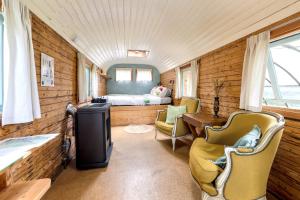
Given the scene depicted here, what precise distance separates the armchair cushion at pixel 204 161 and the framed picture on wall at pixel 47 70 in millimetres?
2011

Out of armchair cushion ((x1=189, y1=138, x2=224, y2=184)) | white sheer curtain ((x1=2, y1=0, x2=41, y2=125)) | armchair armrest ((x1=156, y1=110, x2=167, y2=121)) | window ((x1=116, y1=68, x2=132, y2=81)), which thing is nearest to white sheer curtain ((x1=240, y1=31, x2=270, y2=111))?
armchair cushion ((x1=189, y1=138, x2=224, y2=184))

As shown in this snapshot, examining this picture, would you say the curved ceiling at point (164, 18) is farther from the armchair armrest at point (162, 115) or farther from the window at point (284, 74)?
the armchair armrest at point (162, 115)

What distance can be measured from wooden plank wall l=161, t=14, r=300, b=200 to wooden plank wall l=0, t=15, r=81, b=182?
2.69 metres

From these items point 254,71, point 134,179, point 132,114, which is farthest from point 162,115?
point 254,71

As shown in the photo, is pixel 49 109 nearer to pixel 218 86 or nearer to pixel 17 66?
pixel 17 66

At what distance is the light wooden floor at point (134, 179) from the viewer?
1701 mm

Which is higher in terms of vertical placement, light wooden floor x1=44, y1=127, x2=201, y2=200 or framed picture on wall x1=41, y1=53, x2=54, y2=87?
framed picture on wall x1=41, y1=53, x2=54, y2=87

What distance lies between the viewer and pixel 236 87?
2361mm

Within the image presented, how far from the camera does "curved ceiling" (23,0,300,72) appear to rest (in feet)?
5.68

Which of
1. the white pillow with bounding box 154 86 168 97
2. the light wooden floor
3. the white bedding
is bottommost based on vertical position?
the light wooden floor

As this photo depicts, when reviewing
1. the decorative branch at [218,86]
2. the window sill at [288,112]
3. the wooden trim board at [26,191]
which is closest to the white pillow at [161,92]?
the decorative branch at [218,86]

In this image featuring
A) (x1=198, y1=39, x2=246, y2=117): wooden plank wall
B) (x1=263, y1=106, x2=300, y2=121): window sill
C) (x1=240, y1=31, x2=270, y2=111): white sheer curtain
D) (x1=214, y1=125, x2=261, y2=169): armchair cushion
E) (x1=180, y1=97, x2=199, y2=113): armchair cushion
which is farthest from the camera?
(x1=180, y1=97, x2=199, y2=113): armchair cushion

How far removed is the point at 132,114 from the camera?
4.93 meters

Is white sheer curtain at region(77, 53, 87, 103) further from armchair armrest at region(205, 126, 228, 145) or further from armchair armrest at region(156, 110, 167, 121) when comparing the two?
armchair armrest at region(205, 126, 228, 145)
